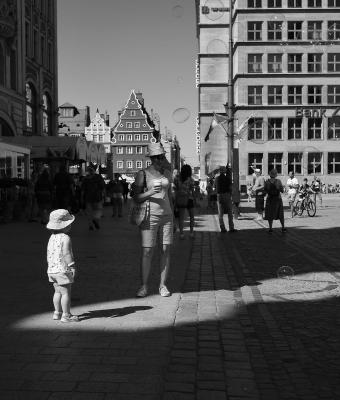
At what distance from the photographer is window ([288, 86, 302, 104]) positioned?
70000 mm

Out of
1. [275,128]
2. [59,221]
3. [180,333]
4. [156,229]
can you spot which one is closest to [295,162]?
[275,128]

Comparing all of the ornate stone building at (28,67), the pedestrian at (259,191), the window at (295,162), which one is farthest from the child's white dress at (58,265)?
the window at (295,162)

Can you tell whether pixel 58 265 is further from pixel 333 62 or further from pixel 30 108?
pixel 333 62

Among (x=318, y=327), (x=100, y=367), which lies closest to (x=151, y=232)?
(x=318, y=327)

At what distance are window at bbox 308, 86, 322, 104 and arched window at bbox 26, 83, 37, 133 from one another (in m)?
37.5

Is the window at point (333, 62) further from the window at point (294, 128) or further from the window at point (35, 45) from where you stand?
the window at point (35, 45)

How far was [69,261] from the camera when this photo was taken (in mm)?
5969

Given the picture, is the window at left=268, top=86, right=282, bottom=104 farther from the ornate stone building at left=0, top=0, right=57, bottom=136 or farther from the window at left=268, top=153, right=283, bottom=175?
the ornate stone building at left=0, top=0, right=57, bottom=136

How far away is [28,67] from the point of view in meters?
39.7

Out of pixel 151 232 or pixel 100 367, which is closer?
pixel 100 367

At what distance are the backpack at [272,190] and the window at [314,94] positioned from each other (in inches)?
2207

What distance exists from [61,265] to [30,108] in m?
36.5

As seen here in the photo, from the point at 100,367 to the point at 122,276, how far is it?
4240mm

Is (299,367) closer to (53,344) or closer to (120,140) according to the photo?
(53,344)
